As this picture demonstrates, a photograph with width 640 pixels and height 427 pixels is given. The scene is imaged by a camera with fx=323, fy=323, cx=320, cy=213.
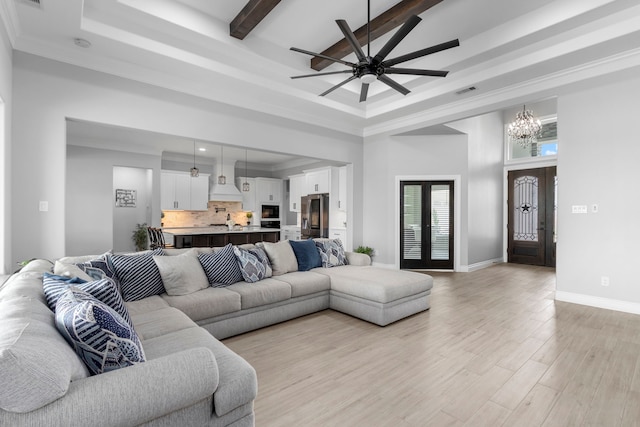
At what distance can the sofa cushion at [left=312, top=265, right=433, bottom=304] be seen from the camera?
11.4 feet

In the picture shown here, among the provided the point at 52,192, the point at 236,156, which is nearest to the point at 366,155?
the point at 236,156

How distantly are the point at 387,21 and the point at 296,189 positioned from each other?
249 inches

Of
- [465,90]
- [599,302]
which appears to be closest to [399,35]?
[465,90]

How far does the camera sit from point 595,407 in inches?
81.0

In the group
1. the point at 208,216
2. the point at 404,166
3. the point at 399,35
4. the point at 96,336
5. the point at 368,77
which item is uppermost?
the point at 399,35

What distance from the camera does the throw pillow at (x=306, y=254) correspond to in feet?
14.1

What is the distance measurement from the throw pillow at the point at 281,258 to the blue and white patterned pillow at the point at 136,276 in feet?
4.30

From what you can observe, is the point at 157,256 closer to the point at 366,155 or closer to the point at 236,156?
the point at 366,155

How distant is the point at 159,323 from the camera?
2344 millimetres

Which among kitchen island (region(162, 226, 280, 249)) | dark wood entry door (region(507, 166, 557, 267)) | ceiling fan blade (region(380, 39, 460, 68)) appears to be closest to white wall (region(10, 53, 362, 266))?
kitchen island (region(162, 226, 280, 249))

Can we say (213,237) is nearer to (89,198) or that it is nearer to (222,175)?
(89,198)

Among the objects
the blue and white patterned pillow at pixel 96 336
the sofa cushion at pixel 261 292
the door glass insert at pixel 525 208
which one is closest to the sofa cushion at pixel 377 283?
the sofa cushion at pixel 261 292

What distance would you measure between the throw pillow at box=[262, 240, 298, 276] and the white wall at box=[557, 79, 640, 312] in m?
3.69

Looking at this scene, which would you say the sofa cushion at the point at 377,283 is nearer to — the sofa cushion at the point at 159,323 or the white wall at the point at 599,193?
the sofa cushion at the point at 159,323
